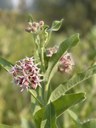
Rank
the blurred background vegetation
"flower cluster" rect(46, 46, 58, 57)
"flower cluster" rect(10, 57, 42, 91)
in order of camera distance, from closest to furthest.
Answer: "flower cluster" rect(10, 57, 42, 91), "flower cluster" rect(46, 46, 58, 57), the blurred background vegetation

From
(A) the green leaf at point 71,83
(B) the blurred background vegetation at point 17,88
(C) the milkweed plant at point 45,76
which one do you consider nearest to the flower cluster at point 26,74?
(C) the milkweed plant at point 45,76

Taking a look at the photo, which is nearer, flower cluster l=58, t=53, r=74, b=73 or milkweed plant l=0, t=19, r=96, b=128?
milkweed plant l=0, t=19, r=96, b=128

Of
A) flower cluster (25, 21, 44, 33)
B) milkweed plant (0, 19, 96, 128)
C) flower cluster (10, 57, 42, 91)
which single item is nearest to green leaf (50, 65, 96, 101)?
milkweed plant (0, 19, 96, 128)

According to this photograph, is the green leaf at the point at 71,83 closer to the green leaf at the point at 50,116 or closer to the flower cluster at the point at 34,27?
the green leaf at the point at 50,116

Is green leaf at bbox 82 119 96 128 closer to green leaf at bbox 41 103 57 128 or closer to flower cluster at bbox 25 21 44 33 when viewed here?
green leaf at bbox 41 103 57 128

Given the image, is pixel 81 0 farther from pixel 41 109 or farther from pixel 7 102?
pixel 41 109

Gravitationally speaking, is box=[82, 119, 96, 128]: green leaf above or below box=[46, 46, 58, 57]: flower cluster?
below

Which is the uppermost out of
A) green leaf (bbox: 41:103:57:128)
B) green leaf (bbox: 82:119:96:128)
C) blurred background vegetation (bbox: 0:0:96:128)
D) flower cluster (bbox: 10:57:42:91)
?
blurred background vegetation (bbox: 0:0:96:128)

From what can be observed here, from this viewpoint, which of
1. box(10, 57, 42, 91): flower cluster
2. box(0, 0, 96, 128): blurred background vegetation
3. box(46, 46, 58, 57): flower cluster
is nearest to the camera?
box(10, 57, 42, 91): flower cluster
